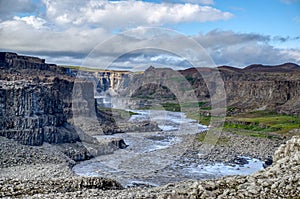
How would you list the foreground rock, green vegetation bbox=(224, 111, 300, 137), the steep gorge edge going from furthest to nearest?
green vegetation bbox=(224, 111, 300, 137)
the steep gorge edge
the foreground rock

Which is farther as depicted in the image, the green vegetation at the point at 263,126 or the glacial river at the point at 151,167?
the green vegetation at the point at 263,126

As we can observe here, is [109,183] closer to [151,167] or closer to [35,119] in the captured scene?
[151,167]

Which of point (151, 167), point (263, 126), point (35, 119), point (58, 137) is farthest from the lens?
point (263, 126)

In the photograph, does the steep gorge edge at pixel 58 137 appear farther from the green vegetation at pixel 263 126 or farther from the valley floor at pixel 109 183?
the green vegetation at pixel 263 126

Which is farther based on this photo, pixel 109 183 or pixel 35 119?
pixel 35 119

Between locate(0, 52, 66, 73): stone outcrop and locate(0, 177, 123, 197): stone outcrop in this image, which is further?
locate(0, 52, 66, 73): stone outcrop

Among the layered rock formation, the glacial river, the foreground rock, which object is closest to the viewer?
the foreground rock

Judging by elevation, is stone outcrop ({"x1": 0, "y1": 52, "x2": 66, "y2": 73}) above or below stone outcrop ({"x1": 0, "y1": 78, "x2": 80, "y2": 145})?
above

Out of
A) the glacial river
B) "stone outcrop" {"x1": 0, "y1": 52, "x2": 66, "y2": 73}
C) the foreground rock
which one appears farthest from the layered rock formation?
"stone outcrop" {"x1": 0, "y1": 52, "x2": 66, "y2": 73}

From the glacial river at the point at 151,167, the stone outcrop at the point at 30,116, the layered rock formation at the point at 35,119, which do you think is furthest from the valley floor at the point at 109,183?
the glacial river at the point at 151,167

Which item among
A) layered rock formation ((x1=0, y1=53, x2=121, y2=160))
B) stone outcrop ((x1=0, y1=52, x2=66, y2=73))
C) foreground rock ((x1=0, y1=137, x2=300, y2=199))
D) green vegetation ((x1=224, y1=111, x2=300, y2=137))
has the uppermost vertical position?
stone outcrop ((x1=0, y1=52, x2=66, y2=73))

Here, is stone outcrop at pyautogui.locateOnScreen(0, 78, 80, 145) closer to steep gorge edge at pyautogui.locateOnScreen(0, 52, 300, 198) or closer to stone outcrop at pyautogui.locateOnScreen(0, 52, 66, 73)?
steep gorge edge at pyautogui.locateOnScreen(0, 52, 300, 198)

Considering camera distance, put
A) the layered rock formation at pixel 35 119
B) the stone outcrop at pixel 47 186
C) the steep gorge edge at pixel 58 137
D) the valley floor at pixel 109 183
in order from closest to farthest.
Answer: the valley floor at pixel 109 183 → the steep gorge edge at pixel 58 137 → the stone outcrop at pixel 47 186 → the layered rock formation at pixel 35 119

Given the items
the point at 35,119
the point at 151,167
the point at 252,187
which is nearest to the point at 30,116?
the point at 35,119
